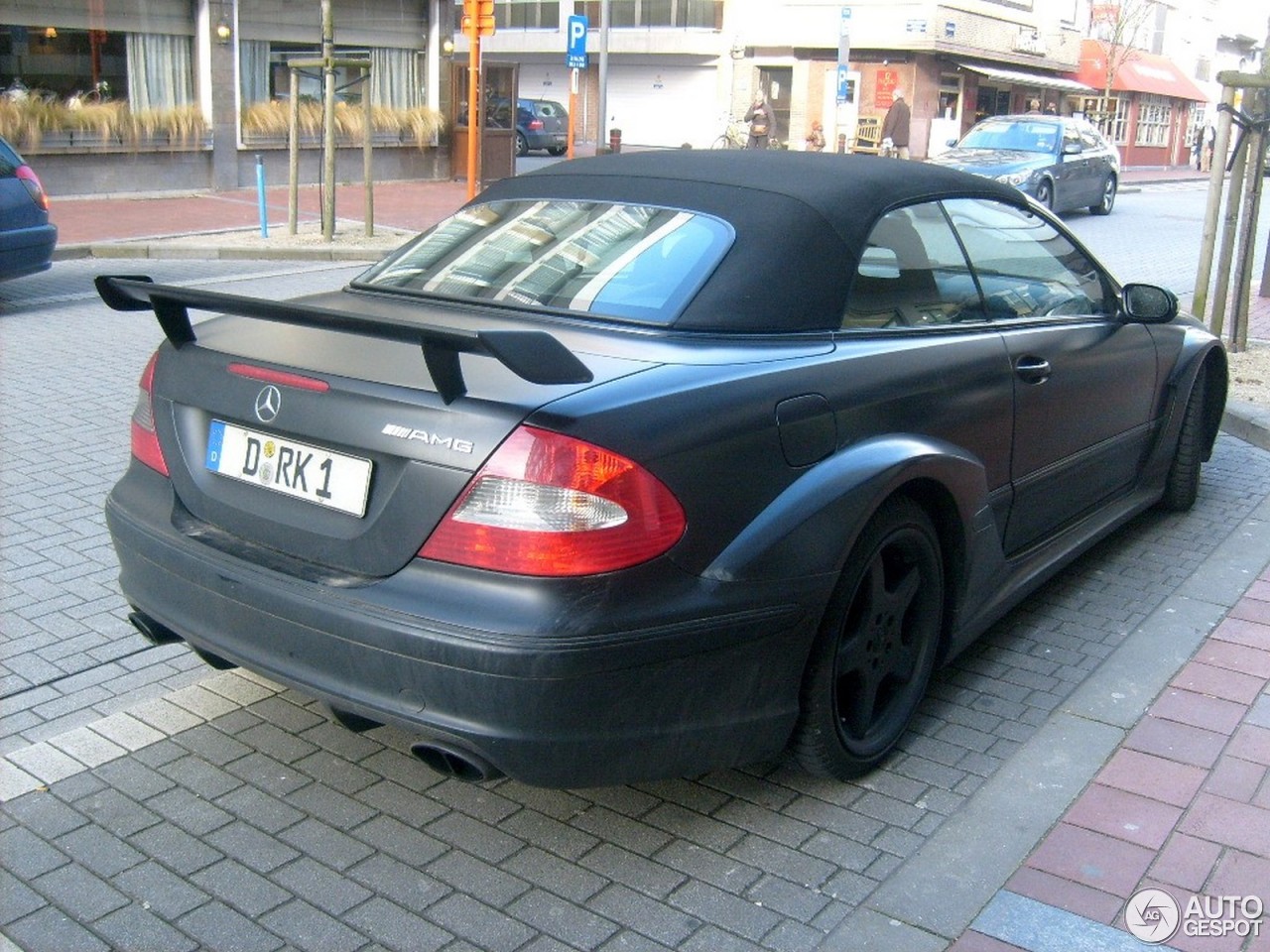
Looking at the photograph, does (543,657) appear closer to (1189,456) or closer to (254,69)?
(1189,456)

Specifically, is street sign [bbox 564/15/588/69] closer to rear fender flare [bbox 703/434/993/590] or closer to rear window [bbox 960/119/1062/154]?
rear window [bbox 960/119/1062/154]

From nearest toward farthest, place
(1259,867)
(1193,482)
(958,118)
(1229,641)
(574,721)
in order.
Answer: (574,721) → (1259,867) → (1229,641) → (1193,482) → (958,118)

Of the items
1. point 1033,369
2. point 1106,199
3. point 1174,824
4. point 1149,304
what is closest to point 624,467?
point 1174,824

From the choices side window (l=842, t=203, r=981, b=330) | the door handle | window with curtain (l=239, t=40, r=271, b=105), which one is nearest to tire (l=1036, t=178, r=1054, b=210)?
window with curtain (l=239, t=40, r=271, b=105)

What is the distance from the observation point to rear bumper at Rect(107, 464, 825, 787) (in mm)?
2770

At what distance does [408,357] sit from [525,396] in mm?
405

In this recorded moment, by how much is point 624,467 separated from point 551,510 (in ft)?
0.57

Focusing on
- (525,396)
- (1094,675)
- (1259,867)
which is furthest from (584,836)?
(1094,675)

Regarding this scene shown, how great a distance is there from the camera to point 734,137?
120 feet

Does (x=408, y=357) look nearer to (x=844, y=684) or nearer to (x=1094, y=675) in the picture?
(x=844, y=684)

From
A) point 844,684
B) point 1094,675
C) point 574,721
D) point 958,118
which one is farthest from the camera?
point 958,118

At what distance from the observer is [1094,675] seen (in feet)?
13.8

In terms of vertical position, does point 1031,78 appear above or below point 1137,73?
below

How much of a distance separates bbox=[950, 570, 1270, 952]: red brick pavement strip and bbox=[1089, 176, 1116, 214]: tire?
2121 cm
